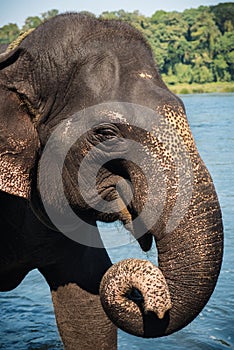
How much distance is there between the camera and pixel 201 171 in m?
2.62

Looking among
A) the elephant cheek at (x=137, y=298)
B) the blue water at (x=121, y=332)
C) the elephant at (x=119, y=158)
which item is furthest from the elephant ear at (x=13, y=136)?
the blue water at (x=121, y=332)

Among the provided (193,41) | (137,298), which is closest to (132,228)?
(137,298)

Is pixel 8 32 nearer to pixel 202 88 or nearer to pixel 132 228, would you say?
pixel 202 88

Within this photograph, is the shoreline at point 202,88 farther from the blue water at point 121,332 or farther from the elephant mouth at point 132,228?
the elephant mouth at point 132,228

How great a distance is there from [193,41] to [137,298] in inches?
2673

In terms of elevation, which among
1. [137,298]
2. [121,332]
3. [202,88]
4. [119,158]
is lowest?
[202,88]

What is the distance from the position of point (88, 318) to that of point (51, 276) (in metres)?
0.27

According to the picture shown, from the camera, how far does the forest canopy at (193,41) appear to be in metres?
58.2

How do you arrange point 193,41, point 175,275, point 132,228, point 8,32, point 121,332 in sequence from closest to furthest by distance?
point 175,275, point 132,228, point 121,332, point 193,41, point 8,32

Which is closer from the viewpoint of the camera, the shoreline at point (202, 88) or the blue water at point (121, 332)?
the blue water at point (121, 332)

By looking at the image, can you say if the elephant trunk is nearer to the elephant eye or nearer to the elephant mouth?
the elephant mouth

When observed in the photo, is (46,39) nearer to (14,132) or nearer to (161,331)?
(14,132)

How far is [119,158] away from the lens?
283 cm

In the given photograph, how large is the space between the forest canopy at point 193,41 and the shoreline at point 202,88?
3.74 ft
